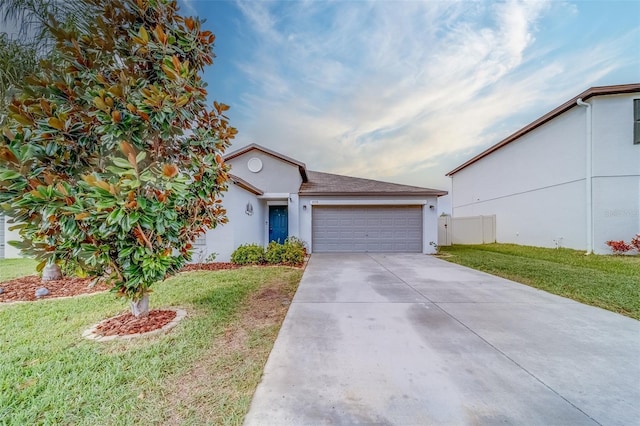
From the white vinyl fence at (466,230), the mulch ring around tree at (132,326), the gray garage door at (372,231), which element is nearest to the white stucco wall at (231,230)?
the gray garage door at (372,231)

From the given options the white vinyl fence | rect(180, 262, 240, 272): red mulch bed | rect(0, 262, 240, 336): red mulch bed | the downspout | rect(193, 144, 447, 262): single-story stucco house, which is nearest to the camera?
rect(0, 262, 240, 336): red mulch bed

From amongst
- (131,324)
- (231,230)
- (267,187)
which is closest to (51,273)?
(231,230)

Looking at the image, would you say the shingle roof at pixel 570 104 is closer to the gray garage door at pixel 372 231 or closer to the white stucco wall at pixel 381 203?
the white stucco wall at pixel 381 203

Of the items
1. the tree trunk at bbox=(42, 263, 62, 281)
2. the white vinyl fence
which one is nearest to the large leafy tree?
the tree trunk at bbox=(42, 263, 62, 281)

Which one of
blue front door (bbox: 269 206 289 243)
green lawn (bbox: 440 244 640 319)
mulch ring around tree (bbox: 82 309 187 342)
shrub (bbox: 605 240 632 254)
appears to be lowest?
mulch ring around tree (bbox: 82 309 187 342)

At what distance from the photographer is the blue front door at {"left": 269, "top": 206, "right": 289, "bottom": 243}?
41.3ft

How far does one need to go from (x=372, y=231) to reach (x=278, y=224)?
4.62 meters

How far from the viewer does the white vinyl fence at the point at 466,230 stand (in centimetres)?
1638

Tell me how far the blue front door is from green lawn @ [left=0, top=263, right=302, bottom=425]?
779cm

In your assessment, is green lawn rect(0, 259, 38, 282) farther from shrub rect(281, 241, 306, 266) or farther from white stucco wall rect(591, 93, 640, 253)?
white stucco wall rect(591, 93, 640, 253)

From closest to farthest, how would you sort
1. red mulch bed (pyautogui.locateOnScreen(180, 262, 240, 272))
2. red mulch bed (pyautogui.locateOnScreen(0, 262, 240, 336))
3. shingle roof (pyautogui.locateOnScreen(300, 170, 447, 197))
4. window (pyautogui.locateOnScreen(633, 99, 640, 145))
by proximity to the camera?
red mulch bed (pyautogui.locateOnScreen(0, 262, 240, 336)) → red mulch bed (pyautogui.locateOnScreen(180, 262, 240, 272)) → window (pyautogui.locateOnScreen(633, 99, 640, 145)) → shingle roof (pyautogui.locateOnScreen(300, 170, 447, 197))

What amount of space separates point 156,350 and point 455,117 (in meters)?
12.8

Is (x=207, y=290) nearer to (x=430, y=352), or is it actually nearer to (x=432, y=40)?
(x=430, y=352)

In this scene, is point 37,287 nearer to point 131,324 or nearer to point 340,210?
point 131,324
